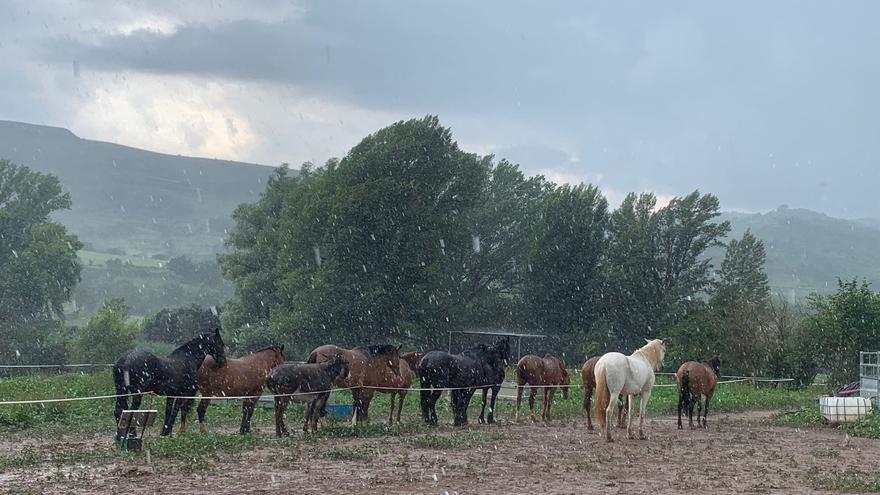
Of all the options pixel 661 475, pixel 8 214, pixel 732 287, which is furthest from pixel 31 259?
pixel 661 475

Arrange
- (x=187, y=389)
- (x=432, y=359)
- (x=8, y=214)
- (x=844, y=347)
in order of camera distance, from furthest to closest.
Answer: (x=8, y=214) → (x=844, y=347) → (x=432, y=359) → (x=187, y=389)

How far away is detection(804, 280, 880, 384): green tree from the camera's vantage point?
33.6 meters

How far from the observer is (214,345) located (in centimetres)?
1598

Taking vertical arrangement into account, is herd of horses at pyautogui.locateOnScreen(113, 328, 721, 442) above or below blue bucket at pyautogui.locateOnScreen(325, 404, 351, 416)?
above

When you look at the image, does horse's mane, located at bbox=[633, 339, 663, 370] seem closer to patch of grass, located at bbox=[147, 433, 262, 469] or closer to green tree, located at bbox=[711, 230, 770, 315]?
patch of grass, located at bbox=[147, 433, 262, 469]

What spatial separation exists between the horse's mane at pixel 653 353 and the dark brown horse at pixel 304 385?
6.48 metres

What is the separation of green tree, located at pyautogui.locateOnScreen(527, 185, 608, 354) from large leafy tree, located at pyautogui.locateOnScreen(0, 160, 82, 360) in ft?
101

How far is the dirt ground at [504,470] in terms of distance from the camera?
1120 cm

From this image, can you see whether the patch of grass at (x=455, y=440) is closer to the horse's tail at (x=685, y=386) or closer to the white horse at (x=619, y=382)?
the white horse at (x=619, y=382)

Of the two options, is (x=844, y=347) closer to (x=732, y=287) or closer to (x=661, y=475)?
(x=732, y=287)

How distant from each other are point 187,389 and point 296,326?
29710mm

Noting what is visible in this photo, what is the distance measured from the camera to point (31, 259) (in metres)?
57.4

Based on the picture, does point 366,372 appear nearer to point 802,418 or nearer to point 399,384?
point 399,384

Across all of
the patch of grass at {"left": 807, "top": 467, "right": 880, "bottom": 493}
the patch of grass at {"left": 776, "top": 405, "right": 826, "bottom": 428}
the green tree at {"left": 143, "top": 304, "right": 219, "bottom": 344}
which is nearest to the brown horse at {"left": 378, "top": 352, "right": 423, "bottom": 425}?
the patch of grass at {"left": 807, "top": 467, "right": 880, "bottom": 493}
